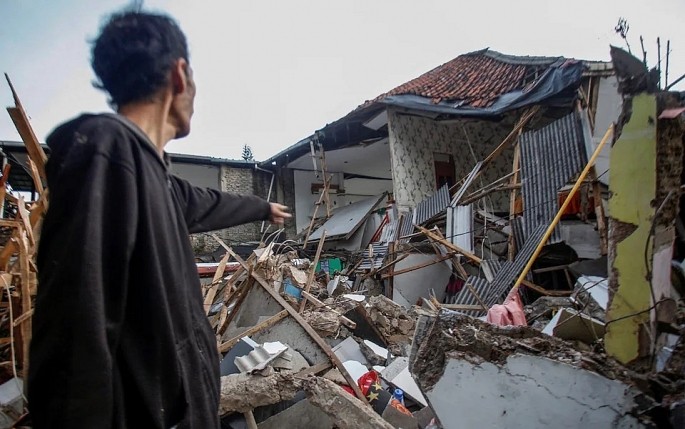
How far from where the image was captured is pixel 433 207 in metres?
7.25

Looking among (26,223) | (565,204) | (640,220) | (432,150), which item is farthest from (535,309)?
(432,150)

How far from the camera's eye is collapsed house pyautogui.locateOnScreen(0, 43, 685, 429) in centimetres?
174

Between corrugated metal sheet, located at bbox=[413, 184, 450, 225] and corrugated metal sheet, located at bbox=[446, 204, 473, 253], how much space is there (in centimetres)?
41

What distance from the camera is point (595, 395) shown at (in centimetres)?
Answer: 165

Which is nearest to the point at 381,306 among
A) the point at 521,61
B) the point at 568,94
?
the point at 568,94

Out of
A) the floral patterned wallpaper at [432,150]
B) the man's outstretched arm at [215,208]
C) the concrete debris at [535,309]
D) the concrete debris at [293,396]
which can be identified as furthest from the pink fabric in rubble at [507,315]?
the floral patterned wallpaper at [432,150]

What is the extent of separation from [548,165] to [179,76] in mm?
5740

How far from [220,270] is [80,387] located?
161 inches

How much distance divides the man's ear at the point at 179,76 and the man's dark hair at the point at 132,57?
2 cm

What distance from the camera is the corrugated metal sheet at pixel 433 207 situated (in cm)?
700

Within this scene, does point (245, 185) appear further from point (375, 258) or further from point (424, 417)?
point (424, 417)

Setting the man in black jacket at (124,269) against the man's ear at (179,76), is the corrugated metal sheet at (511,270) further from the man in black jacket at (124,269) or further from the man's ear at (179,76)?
the man's ear at (179,76)

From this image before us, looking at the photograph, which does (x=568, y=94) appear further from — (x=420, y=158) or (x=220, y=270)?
(x=220, y=270)

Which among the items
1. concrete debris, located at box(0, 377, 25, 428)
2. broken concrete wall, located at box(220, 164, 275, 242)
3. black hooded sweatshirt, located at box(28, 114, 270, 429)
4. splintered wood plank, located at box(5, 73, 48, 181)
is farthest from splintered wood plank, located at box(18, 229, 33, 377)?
broken concrete wall, located at box(220, 164, 275, 242)
